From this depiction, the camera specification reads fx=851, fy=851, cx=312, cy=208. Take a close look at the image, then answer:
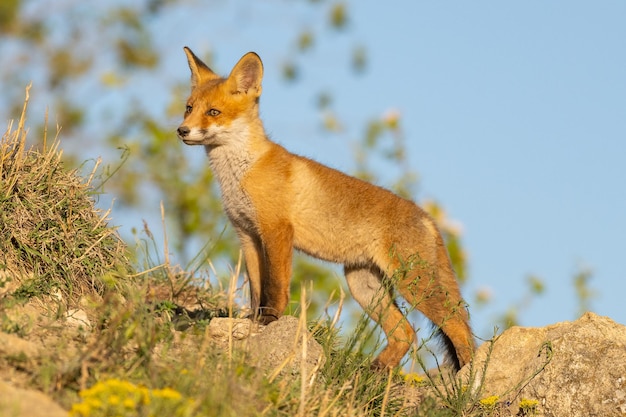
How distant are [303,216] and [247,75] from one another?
1.40 metres

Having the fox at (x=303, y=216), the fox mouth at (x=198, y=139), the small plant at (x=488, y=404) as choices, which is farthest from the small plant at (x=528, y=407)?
the fox mouth at (x=198, y=139)

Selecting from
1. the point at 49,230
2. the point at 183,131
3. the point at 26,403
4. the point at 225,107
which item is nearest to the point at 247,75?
the point at 225,107

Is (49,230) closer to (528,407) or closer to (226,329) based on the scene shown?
(226,329)

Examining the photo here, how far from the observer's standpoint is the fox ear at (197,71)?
814cm

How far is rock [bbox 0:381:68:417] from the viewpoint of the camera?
3.77 metres

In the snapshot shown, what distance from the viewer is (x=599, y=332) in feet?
20.3

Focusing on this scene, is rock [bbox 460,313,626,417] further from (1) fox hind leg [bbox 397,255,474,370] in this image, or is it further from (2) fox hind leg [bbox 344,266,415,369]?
(2) fox hind leg [bbox 344,266,415,369]

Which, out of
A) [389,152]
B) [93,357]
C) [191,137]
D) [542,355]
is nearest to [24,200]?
[191,137]

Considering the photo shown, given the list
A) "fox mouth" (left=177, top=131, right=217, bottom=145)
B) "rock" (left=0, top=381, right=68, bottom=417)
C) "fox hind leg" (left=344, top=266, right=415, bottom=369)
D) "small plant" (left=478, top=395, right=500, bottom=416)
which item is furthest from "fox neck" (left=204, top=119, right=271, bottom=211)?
"rock" (left=0, top=381, right=68, bottom=417)

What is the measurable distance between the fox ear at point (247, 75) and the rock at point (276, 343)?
2386 millimetres

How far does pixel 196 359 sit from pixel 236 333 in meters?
1.50

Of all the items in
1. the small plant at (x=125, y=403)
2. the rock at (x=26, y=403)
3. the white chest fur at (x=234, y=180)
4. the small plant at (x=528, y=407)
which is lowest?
the rock at (x=26, y=403)

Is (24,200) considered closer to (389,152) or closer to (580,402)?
(580,402)

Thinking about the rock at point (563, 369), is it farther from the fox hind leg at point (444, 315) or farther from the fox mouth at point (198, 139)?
the fox mouth at point (198, 139)
